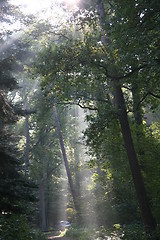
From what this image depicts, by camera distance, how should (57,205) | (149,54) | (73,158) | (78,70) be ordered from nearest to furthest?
(149,54) → (78,70) → (57,205) → (73,158)

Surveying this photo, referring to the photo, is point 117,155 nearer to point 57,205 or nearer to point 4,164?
point 4,164

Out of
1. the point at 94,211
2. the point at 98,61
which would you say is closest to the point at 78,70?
the point at 98,61

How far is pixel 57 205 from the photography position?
34.4 m

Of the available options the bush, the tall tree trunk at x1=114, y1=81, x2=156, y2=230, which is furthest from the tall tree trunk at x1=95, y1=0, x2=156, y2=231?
the bush

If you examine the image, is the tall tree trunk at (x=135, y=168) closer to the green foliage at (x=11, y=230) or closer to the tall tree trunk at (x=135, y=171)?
the tall tree trunk at (x=135, y=171)

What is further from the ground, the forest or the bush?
the forest

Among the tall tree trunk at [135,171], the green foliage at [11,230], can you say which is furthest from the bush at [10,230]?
the tall tree trunk at [135,171]

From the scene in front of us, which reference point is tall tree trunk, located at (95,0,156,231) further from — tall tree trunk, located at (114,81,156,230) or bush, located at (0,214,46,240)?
bush, located at (0,214,46,240)

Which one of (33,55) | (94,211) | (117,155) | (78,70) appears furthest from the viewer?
(33,55)

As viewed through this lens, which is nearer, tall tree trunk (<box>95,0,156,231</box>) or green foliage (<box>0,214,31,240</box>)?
green foliage (<box>0,214,31,240</box>)

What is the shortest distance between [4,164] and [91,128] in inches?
148

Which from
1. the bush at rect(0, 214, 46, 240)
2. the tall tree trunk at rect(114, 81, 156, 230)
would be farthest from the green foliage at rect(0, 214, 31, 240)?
the tall tree trunk at rect(114, 81, 156, 230)

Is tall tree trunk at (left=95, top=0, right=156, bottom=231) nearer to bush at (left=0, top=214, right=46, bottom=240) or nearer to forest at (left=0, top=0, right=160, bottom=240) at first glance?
forest at (left=0, top=0, right=160, bottom=240)

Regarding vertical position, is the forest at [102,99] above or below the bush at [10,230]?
above
